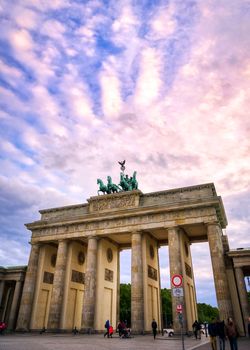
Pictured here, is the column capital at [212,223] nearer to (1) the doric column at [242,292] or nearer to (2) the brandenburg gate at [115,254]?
(2) the brandenburg gate at [115,254]

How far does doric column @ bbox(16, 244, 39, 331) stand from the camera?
3353 centimetres

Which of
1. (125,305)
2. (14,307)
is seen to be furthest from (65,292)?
(125,305)

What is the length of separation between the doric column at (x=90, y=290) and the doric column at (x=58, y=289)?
3.54 metres

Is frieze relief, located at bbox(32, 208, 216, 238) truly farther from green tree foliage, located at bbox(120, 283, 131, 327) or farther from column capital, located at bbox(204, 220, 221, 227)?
green tree foliage, located at bbox(120, 283, 131, 327)

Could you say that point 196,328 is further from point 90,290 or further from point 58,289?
point 58,289

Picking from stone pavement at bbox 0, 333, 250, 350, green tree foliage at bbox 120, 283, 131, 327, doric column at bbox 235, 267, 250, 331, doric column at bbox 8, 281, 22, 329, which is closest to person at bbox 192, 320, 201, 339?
stone pavement at bbox 0, 333, 250, 350

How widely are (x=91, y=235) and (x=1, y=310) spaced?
64.3 feet

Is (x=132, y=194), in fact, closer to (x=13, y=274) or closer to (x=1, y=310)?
(x=13, y=274)

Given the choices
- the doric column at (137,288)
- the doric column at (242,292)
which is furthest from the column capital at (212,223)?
the doric column at (137,288)

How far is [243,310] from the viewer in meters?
26.1

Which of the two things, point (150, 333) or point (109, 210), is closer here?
point (150, 333)

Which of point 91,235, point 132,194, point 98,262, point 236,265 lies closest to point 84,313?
point 98,262

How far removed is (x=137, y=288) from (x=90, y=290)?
5.59 metres

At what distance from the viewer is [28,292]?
115 feet
